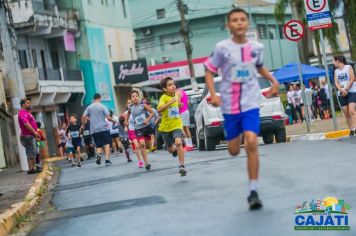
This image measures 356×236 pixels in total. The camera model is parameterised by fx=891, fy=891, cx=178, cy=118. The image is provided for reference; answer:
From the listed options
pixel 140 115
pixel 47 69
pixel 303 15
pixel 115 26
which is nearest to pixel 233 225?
pixel 140 115

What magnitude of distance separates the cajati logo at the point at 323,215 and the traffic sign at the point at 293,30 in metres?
14.7

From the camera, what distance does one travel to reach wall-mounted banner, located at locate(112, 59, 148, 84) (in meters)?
58.4

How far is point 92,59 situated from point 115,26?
24.0ft

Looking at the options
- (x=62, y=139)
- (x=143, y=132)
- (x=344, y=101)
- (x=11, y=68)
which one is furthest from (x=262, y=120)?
(x=62, y=139)

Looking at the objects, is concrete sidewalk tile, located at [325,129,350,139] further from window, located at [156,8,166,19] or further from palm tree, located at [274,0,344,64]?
window, located at [156,8,166,19]

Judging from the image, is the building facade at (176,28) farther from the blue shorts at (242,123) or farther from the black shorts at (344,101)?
the blue shorts at (242,123)

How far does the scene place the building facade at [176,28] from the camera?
7981 cm

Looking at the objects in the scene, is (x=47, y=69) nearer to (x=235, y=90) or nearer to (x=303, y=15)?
(x=303, y=15)

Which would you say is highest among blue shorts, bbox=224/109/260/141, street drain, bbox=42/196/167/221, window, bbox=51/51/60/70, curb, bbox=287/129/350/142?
window, bbox=51/51/60/70

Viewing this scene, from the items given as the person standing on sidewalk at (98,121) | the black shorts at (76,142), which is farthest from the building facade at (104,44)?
the person standing on sidewalk at (98,121)

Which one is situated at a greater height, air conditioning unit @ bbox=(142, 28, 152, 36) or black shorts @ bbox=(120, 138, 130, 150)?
air conditioning unit @ bbox=(142, 28, 152, 36)

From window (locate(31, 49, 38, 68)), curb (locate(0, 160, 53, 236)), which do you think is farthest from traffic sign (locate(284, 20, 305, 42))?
window (locate(31, 49, 38, 68))

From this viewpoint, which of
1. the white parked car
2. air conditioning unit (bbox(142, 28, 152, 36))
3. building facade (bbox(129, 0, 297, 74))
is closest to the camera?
the white parked car

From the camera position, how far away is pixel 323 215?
7348mm
